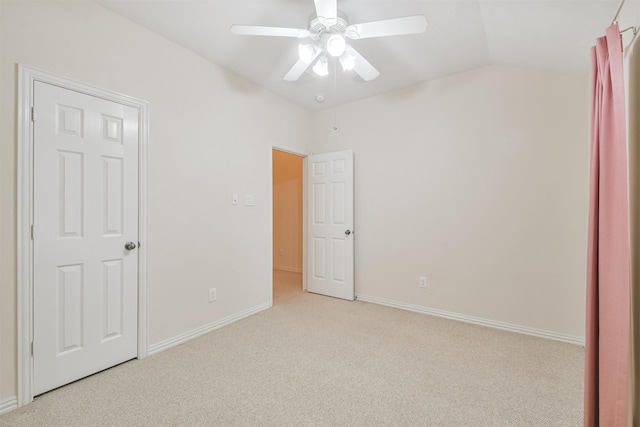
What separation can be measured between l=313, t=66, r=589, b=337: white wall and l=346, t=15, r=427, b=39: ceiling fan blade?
5.23 ft

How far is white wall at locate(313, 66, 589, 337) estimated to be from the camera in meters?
2.53

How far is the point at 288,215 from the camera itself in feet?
19.1

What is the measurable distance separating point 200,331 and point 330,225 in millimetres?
2008

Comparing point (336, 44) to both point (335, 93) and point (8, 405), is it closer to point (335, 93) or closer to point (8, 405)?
point (335, 93)

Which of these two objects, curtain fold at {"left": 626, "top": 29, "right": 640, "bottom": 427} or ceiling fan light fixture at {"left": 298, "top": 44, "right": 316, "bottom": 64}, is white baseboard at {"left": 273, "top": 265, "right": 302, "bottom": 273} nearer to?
ceiling fan light fixture at {"left": 298, "top": 44, "right": 316, "bottom": 64}

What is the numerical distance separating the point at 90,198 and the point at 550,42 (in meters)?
3.51

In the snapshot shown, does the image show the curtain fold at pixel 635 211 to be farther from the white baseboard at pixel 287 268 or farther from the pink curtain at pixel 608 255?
the white baseboard at pixel 287 268

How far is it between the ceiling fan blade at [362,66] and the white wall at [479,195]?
49.2 inches

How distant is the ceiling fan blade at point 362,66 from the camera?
205 centimetres

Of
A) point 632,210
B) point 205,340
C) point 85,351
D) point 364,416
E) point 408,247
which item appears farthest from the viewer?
point 408,247

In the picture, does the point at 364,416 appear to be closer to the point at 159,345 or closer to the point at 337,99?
the point at 159,345

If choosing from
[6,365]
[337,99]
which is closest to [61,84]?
[6,365]

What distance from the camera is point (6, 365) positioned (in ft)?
5.45

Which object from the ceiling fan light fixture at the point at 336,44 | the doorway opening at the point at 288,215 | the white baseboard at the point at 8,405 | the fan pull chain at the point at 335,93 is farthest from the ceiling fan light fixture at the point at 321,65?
the doorway opening at the point at 288,215
